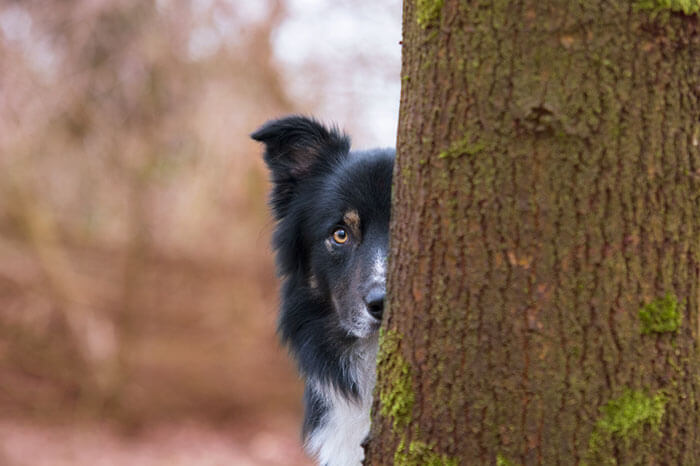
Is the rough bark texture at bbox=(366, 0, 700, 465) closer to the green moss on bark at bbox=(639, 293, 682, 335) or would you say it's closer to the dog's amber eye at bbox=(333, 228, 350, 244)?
the green moss on bark at bbox=(639, 293, 682, 335)

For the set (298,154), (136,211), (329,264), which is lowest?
(329,264)

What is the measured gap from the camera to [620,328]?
6.93ft

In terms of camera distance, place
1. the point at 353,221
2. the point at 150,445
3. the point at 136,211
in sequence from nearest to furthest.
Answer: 1. the point at 353,221
2. the point at 136,211
3. the point at 150,445

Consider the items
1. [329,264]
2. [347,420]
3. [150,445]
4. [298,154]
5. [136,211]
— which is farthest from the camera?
[150,445]

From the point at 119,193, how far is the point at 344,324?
8.10 meters

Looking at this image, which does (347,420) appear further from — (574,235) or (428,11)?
(428,11)

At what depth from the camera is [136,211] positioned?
38.9 ft

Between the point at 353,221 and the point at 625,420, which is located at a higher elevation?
the point at 353,221

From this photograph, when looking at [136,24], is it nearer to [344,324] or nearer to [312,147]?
[312,147]

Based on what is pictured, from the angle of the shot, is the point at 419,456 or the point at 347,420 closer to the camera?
the point at 419,456

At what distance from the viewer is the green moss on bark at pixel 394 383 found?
235 cm

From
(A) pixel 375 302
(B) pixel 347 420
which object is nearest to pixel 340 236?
(A) pixel 375 302

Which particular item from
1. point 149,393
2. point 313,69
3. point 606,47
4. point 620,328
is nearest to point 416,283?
point 620,328

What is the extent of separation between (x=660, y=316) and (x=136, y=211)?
10.7 m
